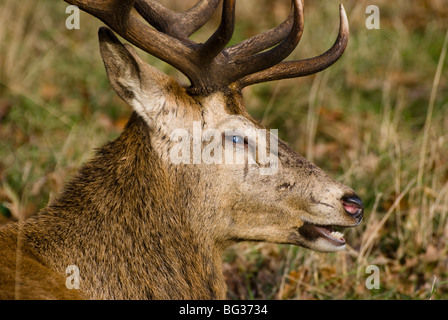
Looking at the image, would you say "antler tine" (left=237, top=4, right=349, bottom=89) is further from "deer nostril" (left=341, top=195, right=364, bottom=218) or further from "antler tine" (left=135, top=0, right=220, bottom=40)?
"deer nostril" (left=341, top=195, right=364, bottom=218)

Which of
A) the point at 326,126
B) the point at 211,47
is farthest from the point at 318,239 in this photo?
the point at 326,126

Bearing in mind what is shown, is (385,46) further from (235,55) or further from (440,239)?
(235,55)

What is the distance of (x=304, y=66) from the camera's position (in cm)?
464

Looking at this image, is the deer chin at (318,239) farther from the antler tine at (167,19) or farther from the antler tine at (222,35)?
the antler tine at (167,19)

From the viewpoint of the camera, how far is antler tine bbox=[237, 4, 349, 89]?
4.64 metres

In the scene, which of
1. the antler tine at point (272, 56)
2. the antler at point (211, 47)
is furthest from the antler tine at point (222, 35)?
the antler tine at point (272, 56)

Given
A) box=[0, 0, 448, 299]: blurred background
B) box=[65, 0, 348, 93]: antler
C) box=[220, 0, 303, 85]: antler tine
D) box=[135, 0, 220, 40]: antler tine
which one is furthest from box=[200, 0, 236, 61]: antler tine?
box=[0, 0, 448, 299]: blurred background

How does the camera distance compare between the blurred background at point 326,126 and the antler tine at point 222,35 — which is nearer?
the antler tine at point 222,35

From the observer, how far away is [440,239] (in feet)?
20.0

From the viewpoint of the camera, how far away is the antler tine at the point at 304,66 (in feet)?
15.2

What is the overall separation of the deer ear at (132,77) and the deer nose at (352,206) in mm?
1329
